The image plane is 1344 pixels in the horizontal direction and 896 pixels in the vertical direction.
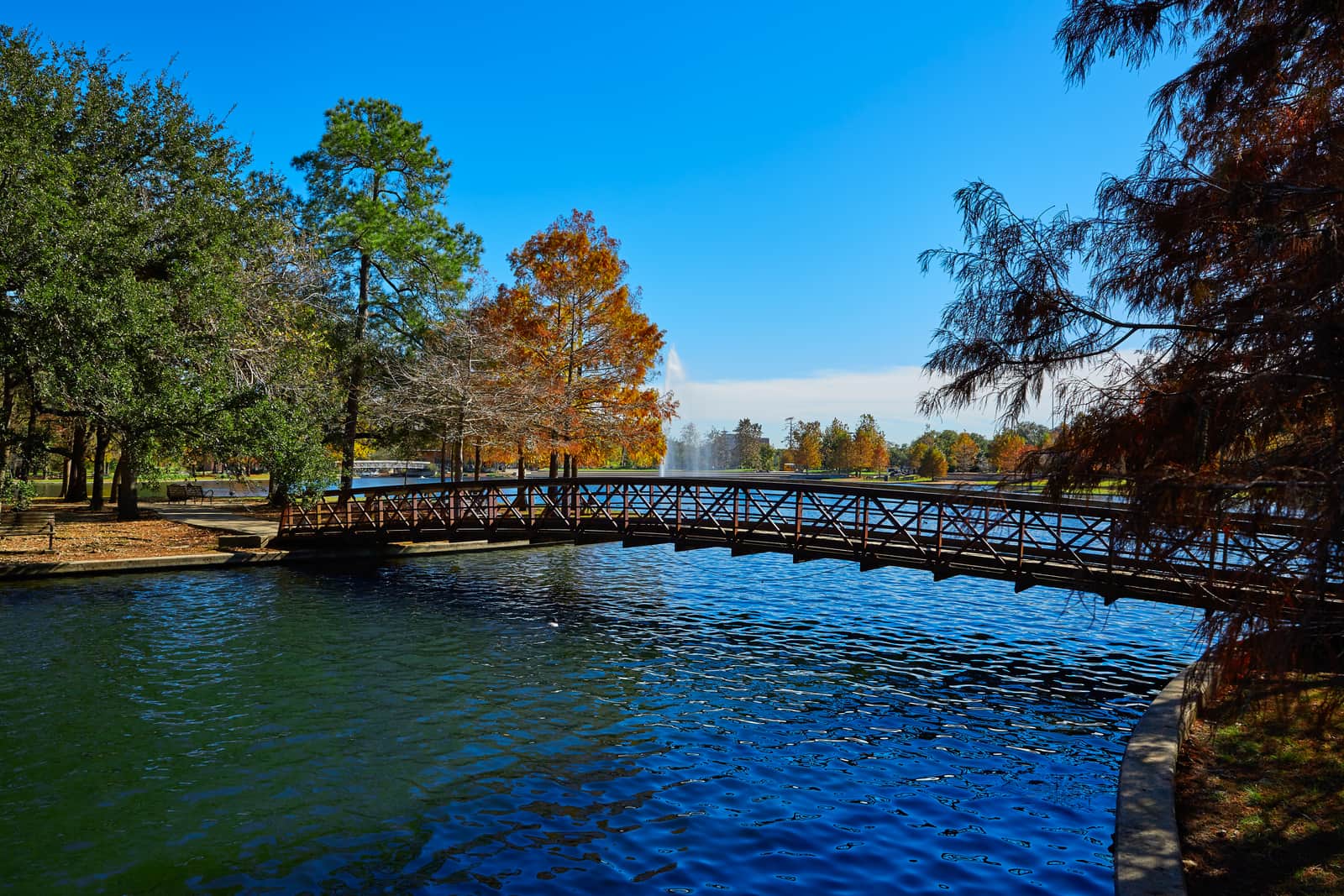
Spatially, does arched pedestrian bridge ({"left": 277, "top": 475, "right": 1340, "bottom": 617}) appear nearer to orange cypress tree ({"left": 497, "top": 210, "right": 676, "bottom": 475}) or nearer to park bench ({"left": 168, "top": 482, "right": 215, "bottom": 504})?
orange cypress tree ({"left": 497, "top": 210, "right": 676, "bottom": 475})

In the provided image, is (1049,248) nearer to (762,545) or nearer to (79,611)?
(762,545)

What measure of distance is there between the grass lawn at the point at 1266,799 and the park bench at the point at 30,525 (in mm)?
27881

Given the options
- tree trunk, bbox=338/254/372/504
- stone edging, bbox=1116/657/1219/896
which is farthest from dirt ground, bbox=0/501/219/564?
stone edging, bbox=1116/657/1219/896

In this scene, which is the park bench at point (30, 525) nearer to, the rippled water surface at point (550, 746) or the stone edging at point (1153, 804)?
the rippled water surface at point (550, 746)

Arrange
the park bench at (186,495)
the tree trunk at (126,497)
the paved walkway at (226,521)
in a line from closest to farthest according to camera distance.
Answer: the paved walkway at (226,521), the tree trunk at (126,497), the park bench at (186,495)

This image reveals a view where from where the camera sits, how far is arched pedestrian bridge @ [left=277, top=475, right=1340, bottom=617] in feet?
27.8

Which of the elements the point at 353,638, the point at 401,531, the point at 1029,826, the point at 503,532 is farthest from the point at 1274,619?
the point at 401,531

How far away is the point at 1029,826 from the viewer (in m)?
8.77

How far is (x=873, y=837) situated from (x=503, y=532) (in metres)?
17.2

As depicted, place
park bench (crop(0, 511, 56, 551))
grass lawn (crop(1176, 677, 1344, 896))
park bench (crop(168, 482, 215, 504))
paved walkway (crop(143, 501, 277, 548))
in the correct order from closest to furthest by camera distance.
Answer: grass lawn (crop(1176, 677, 1344, 896)), park bench (crop(0, 511, 56, 551)), paved walkway (crop(143, 501, 277, 548)), park bench (crop(168, 482, 215, 504))

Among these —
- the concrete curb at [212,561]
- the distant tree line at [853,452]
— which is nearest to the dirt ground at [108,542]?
the concrete curb at [212,561]

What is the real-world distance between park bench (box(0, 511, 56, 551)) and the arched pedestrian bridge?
20.6 feet

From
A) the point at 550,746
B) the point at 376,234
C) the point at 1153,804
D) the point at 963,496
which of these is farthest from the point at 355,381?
the point at 1153,804

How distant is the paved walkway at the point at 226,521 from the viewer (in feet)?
88.4
